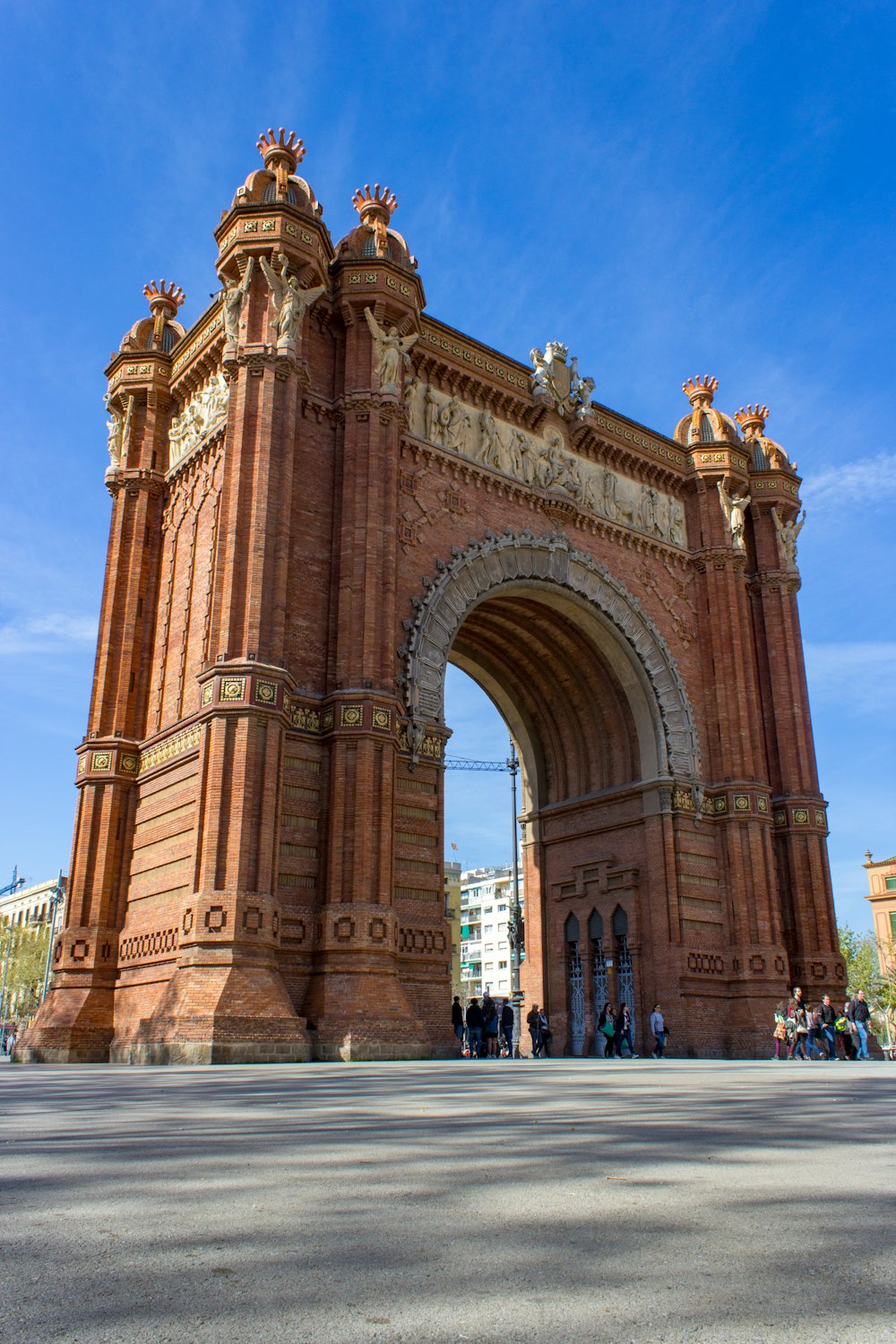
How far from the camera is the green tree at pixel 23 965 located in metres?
69.4

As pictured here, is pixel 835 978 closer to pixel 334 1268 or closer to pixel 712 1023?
pixel 712 1023

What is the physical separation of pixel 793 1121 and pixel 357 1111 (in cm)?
344

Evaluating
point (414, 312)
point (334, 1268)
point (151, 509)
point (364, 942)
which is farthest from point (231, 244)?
point (334, 1268)

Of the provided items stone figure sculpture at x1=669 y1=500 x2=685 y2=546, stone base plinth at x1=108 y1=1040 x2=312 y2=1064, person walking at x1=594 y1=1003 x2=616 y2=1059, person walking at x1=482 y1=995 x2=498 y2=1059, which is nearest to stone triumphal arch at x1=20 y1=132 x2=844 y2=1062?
stone base plinth at x1=108 y1=1040 x2=312 y2=1064

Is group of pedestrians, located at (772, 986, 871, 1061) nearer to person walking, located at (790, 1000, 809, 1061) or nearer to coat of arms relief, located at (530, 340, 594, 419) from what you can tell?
person walking, located at (790, 1000, 809, 1061)

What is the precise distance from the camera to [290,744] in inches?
833

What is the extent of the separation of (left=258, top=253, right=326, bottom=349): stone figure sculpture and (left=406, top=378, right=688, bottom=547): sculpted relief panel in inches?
155

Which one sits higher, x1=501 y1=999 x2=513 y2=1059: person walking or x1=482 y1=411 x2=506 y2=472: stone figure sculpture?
x1=482 y1=411 x2=506 y2=472: stone figure sculpture

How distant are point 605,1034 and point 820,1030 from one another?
222 inches

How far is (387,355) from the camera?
2428cm

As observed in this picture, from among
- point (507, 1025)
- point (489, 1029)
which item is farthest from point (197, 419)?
point (507, 1025)

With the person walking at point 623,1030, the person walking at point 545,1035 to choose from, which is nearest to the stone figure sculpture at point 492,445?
the person walking at point 623,1030

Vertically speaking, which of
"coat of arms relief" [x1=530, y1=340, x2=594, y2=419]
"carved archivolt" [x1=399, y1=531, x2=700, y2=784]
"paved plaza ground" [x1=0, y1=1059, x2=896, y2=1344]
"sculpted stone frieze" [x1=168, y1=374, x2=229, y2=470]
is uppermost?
"coat of arms relief" [x1=530, y1=340, x2=594, y2=419]

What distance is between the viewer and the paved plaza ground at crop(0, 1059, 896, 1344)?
110 inches
